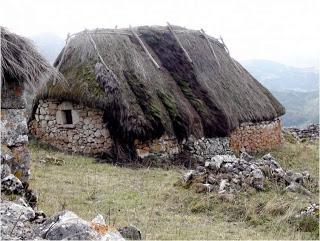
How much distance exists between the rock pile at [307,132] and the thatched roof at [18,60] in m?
19.0

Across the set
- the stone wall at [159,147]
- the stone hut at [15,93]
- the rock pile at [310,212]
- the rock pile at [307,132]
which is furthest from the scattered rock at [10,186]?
the rock pile at [307,132]

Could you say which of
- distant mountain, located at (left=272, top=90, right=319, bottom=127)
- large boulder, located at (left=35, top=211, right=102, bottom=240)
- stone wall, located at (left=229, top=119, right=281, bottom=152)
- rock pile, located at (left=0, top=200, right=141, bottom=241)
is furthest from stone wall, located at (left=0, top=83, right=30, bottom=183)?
distant mountain, located at (left=272, top=90, right=319, bottom=127)

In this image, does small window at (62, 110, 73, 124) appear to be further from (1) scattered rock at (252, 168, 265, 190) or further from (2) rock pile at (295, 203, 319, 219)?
(2) rock pile at (295, 203, 319, 219)

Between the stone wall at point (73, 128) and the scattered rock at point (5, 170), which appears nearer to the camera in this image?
the scattered rock at point (5, 170)

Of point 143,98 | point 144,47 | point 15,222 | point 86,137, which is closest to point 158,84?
point 143,98

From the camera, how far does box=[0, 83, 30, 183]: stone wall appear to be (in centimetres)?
670

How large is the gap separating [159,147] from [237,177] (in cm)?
501

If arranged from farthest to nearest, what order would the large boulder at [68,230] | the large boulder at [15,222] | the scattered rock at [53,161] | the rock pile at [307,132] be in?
the rock pile at [307,132]
the scattered rock at [53,161]
the large boulder at [15,222]
the large boulder at [68,230]

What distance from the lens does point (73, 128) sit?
14.3m

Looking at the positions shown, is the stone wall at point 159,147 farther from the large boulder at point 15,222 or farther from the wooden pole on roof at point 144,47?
the large boulder at point 15,222

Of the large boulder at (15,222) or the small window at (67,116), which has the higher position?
the large boulder at (15,222)

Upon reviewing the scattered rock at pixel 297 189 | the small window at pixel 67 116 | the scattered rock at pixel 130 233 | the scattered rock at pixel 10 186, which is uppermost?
the scattered rock at pixel 10 186

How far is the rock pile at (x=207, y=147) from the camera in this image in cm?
1474

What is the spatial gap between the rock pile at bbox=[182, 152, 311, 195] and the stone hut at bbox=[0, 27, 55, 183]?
3212 millimetres
